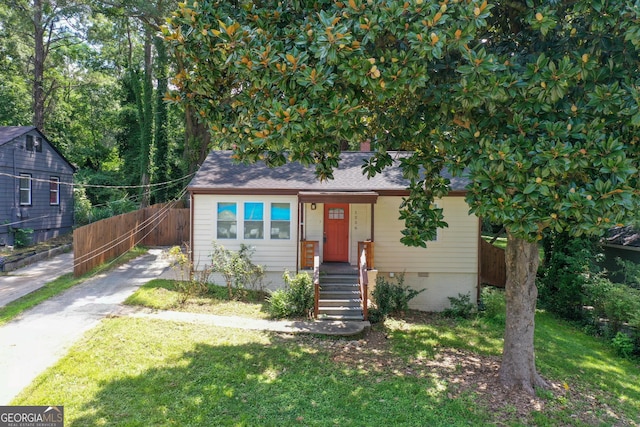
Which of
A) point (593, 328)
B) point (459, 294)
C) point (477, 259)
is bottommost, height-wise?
point (593, 328)

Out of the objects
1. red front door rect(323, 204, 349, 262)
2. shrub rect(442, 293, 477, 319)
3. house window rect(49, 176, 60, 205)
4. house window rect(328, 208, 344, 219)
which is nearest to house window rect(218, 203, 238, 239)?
red front door rect(323, 204, 349, 262)

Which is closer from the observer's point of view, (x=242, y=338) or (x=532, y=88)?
(x=532, y=88)

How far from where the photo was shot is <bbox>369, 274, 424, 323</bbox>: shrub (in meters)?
9.20

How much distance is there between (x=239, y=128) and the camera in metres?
5.43

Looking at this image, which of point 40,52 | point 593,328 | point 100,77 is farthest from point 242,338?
point 100,77

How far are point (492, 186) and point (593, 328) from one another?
27.9ft

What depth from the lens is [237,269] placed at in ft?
34.2

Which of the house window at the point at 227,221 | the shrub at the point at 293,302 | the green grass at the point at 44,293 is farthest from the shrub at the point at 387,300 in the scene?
A: the green grass at the point at 44,293

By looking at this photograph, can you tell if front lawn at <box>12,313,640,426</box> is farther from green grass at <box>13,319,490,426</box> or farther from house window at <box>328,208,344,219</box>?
house window at <box>328,208,344,219</box>

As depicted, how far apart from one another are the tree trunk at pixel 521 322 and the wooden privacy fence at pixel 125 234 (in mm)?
11722

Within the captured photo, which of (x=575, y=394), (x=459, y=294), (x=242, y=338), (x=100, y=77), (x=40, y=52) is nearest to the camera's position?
(x=575, y=394)

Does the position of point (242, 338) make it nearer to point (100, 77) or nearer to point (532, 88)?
point (532, 88)

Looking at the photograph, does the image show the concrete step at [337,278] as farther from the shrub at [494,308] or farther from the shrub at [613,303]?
the shrub at [613,303]

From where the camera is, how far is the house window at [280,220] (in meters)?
11.2
